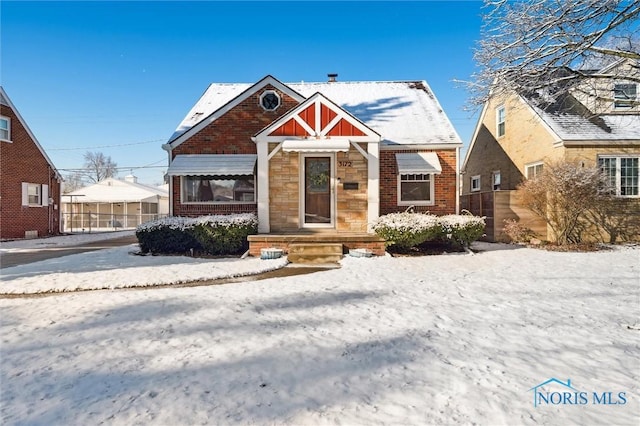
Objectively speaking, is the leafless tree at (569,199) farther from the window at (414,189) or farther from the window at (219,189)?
the window at (219,189)

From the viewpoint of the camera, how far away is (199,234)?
30.9 feet

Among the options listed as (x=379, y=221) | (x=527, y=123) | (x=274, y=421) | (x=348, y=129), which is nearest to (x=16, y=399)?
(x=274, y=421)

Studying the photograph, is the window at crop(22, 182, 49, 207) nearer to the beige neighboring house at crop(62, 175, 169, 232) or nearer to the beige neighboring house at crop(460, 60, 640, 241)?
the beige neighboring house at crop(62, 175, 169, 232)

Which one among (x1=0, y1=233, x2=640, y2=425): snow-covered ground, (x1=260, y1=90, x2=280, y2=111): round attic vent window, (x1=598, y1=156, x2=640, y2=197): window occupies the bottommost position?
(x1=0, y1=233, x2=640, y2=425): snow-covered ground

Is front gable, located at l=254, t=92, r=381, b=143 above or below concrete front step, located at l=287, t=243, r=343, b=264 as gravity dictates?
above

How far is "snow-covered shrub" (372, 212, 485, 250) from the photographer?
9.06m

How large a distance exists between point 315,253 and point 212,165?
476 centimetres

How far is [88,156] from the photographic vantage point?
57.2 metres

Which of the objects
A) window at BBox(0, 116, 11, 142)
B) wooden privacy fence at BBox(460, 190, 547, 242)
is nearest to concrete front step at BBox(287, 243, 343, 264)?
wooden privacy fence at BBox(460, 190, 547, 242)

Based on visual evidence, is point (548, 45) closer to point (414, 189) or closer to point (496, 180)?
point (414, 189)

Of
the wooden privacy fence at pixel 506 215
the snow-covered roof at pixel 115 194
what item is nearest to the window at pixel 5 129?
the snow-covered roof at pixel 115 194

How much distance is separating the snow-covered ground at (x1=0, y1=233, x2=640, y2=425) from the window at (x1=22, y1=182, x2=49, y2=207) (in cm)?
1355

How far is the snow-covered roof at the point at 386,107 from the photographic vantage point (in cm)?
1170

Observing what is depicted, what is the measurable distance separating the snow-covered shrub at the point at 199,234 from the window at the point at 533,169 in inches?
460
